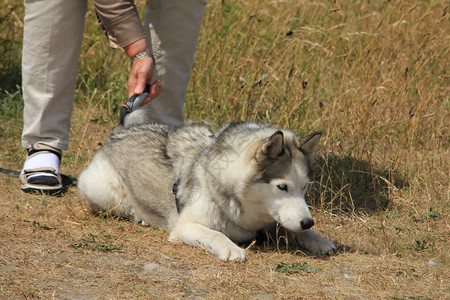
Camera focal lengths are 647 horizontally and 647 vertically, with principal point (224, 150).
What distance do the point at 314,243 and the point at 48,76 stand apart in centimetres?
211

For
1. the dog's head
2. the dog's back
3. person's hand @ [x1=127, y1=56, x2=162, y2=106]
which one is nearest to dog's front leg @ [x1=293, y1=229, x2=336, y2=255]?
the dog's head

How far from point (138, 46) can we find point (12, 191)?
142cm

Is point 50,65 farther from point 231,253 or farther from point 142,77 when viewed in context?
point 231,253

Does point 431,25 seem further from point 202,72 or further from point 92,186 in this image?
point 92,186

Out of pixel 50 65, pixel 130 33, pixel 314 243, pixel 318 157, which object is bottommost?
pixel 318 157

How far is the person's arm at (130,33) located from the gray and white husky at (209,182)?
0.43m

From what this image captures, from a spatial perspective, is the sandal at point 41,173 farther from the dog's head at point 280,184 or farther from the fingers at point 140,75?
the dog's head at point 280,184

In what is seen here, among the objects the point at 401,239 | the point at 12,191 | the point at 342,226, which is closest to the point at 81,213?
the point at 12,191

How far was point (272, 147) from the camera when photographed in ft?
11.4

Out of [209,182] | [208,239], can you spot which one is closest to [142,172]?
[209,182]

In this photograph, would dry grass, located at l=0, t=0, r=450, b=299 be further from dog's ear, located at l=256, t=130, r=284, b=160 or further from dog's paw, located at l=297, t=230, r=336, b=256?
dog's ear, located at l=256, t=130, r=284, b=160

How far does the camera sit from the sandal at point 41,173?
4.48 meters

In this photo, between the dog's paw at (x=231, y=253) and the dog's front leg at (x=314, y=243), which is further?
the dog's front leg at (x=314, y=243)

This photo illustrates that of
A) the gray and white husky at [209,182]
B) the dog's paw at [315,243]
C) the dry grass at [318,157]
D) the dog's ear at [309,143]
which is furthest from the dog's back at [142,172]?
the dog's paw at [315,243]
